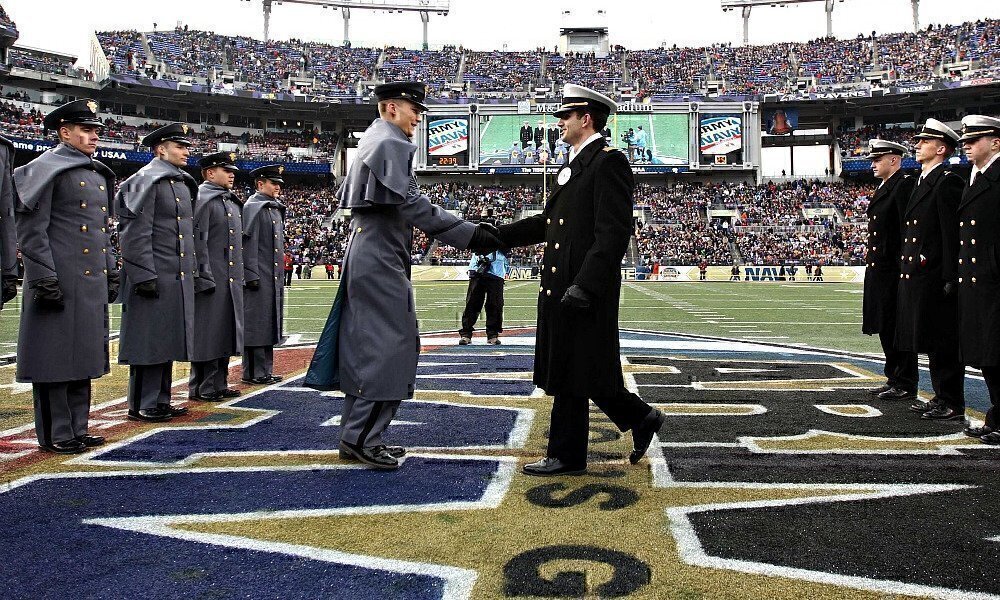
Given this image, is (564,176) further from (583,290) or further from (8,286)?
(8,286)

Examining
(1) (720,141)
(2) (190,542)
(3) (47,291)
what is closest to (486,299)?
(3) (47,291)

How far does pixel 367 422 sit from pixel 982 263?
403 cm

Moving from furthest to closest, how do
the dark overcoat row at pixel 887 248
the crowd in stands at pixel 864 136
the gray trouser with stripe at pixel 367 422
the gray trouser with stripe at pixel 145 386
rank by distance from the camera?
the crowd in stands at pixel 864 136 → the dark overcoat row at pixel 887 248 → the gray trouser with stripe at pixel 145 386 → the gray trouser with stripe at pixel 367 422

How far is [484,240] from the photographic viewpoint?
3949 mm

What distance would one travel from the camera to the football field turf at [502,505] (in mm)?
2346

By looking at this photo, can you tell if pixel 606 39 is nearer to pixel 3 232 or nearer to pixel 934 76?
pixel 934 76

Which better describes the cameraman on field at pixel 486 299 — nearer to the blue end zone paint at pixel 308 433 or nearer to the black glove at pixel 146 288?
the blue end zone paint at pixel 308 433

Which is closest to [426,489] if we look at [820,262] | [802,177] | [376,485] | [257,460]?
[376,485]

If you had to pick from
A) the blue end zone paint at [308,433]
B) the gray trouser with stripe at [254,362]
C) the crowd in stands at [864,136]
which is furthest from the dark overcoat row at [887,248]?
the crowd in stands at [864,136]

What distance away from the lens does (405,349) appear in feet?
12.9

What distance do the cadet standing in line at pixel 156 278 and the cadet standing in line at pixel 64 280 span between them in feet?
1.43

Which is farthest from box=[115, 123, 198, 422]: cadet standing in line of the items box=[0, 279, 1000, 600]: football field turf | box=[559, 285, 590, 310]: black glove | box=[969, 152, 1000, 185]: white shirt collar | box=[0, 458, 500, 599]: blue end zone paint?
box=[969, 152, 1000, 185]: white shirt collar

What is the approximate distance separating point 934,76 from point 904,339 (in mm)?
55871

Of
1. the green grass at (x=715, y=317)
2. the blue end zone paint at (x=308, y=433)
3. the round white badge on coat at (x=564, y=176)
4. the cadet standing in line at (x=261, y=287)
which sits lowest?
the green grass at (x=715, y=317)
